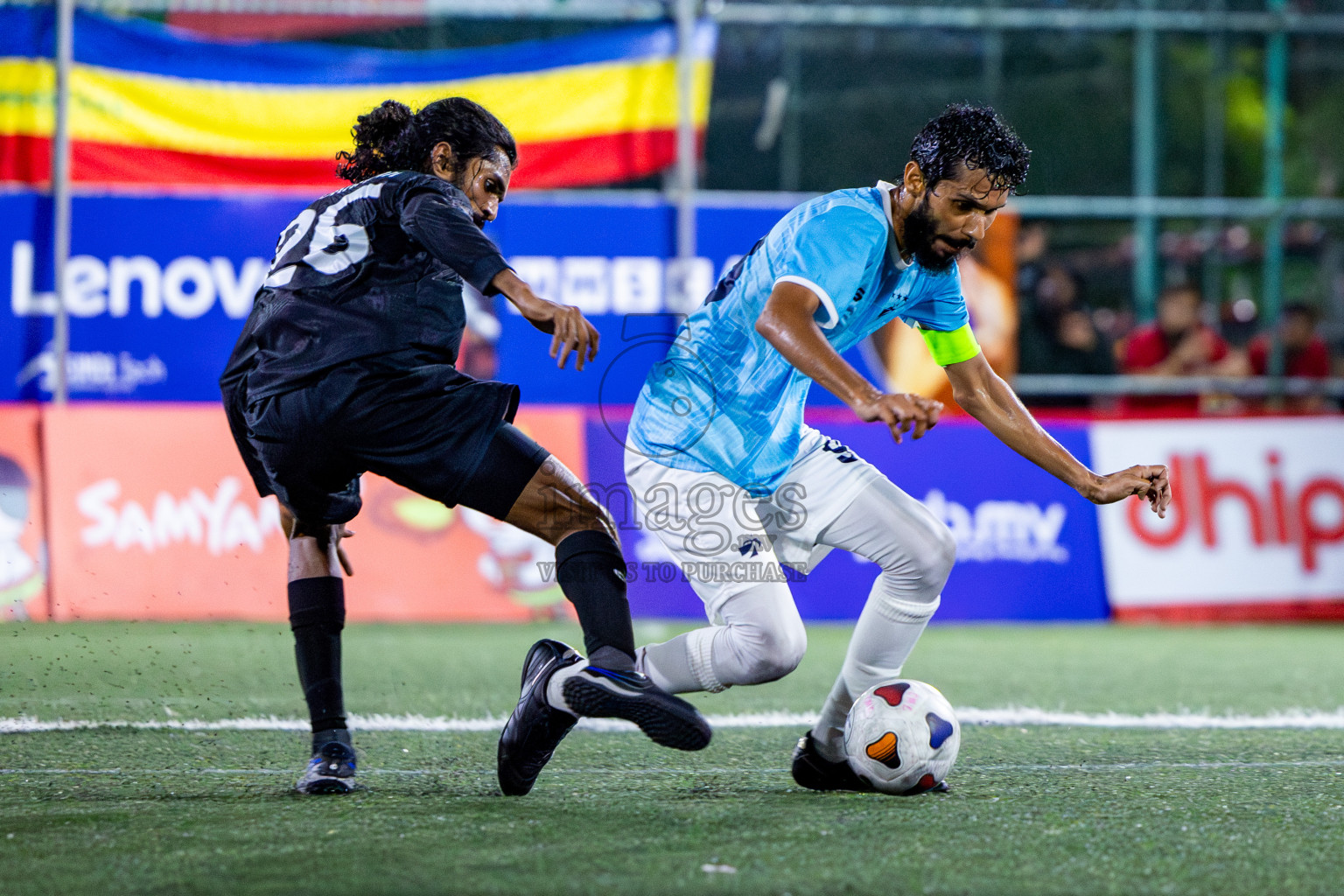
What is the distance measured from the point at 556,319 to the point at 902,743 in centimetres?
143

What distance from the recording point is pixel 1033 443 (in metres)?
4.12

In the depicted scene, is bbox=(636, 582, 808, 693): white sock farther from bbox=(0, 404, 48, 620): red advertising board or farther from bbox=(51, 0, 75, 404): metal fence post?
bbox=(51, 0, 75, 404): metal fence post

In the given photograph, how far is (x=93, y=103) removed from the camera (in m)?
10.9

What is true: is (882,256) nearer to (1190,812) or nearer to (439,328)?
(439,328)

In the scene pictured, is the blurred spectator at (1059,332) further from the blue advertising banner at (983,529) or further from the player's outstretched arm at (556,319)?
the player's outstretched arm at (556,319)

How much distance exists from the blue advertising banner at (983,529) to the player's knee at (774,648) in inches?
215

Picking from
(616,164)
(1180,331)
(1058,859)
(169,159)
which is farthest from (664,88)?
(1058,859)

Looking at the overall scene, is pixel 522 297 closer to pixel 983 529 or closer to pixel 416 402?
pixel 416 402

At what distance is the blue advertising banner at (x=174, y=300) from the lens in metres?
10.9

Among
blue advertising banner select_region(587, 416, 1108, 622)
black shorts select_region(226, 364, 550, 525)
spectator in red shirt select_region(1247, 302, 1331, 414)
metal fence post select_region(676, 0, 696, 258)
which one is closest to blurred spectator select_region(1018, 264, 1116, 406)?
spectator in red shirt select_region(1247, 302, 1331, 414)

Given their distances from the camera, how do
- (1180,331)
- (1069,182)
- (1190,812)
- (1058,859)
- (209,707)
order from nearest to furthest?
(1058,859) < (1190,812) < (209,707) < (1180,331) < (1069,182)

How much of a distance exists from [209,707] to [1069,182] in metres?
14.6

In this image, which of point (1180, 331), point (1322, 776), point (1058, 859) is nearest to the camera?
point (1058, 859)

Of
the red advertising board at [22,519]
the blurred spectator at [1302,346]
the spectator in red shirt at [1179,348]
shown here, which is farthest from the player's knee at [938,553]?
the blurred spectator at [1302,346]
